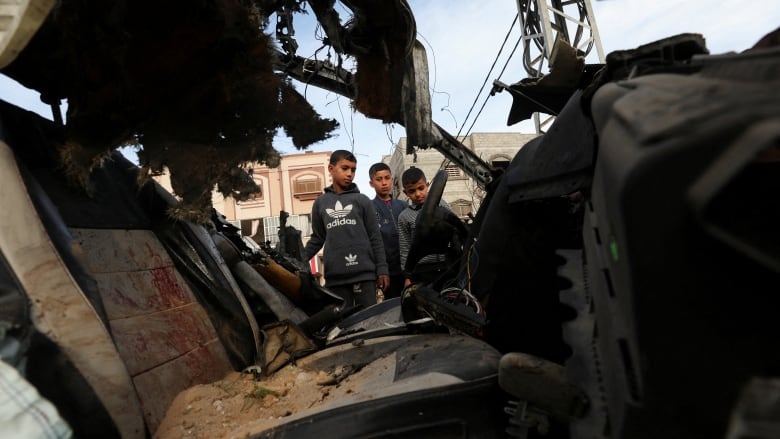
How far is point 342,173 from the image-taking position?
14.4 ft

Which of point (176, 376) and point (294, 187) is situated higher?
point (294, 187)

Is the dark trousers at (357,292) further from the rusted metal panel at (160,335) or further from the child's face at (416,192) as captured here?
the rusted metal panel at (160,335)

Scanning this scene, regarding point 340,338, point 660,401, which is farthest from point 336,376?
point 660,401

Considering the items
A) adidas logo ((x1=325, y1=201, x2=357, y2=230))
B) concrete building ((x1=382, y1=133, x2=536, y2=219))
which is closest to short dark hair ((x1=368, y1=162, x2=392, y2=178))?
adidas logo ((x1=325, y1=201, x2=357, y2=230))

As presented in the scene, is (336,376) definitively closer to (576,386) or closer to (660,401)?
(576,386)

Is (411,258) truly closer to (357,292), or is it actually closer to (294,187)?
(357,292)

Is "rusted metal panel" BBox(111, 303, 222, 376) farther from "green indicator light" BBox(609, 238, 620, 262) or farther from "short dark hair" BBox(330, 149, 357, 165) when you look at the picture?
"short dark hair" BBox(330, 149, 357, 165)

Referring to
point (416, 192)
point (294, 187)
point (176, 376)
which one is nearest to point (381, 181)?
point (416, 192)

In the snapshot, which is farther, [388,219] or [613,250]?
[388,219]

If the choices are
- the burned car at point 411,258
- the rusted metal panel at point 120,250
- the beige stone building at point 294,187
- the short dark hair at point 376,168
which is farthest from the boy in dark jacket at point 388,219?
the beige stone building at point 294,187

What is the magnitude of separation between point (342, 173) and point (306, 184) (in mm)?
25893

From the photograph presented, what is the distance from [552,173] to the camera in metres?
1.30

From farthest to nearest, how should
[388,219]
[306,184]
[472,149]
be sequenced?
[306,184], [472,149], [388,219]

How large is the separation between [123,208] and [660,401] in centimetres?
217
